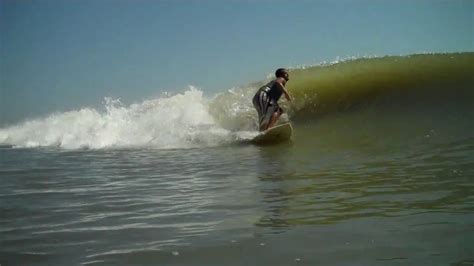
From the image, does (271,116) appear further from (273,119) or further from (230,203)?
(230,203)

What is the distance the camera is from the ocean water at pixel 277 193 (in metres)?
2.74

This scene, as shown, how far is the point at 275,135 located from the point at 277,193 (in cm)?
480

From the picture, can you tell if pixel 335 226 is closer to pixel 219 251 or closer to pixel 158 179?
pixel 219 251

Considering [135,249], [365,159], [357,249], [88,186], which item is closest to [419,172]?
[365,159]

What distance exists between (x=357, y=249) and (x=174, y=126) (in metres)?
9.50

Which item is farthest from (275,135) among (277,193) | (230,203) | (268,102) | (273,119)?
(230,203)

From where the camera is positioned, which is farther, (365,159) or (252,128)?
(252,128)

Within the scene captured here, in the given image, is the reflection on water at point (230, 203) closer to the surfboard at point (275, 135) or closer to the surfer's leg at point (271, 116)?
the surfboard at point (275, 135)

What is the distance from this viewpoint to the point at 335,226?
10.1 feet

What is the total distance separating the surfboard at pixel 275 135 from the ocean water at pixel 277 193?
1.11 ft

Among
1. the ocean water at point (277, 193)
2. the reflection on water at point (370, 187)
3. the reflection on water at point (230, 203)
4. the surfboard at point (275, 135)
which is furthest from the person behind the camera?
the surfboard at point (275, 135)

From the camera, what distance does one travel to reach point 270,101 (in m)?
9.74

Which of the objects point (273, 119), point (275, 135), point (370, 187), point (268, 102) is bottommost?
point (370, 187)

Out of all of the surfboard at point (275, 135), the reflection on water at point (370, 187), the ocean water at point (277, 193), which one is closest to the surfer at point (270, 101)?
the surfboard at point (275, 135)
